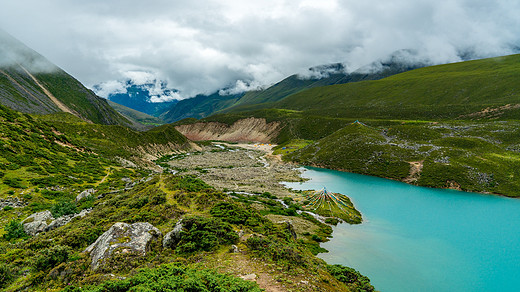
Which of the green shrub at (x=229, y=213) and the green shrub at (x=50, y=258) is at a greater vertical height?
the green shrub at (x=229, y=213)

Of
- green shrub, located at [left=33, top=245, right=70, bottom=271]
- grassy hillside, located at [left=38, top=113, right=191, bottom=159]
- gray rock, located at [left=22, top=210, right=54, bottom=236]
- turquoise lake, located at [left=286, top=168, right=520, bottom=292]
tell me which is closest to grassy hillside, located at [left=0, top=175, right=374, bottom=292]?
green shrub, located at [left=33, top=245, right=70, bottom=271]

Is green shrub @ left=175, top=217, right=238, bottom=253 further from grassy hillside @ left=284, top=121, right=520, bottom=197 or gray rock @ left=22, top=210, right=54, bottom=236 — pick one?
grassy hillside @ left=284, top=121, right=520, bottom=197

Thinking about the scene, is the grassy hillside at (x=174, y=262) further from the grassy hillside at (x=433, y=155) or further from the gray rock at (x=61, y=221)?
the grassy hillside at (x=433, y=155)

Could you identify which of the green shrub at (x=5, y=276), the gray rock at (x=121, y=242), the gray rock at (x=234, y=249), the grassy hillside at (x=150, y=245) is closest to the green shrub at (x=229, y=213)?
the grassy hillside at (x=150, y=245)

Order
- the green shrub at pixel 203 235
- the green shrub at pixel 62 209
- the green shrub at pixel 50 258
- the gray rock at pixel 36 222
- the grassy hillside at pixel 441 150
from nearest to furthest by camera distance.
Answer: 1. the green shrub at pixel 50 258
2. the green shrub at pixel 203 235
3. the gray rock at pixel 36 222
4. the green shrub at pixel 62 209
5. the grassy hillside at pixel 441 150

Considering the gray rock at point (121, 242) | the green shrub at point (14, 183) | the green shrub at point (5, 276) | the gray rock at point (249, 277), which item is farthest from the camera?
the green shrub at point (14, 183)

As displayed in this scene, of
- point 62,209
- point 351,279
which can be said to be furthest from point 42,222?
point 351,279
